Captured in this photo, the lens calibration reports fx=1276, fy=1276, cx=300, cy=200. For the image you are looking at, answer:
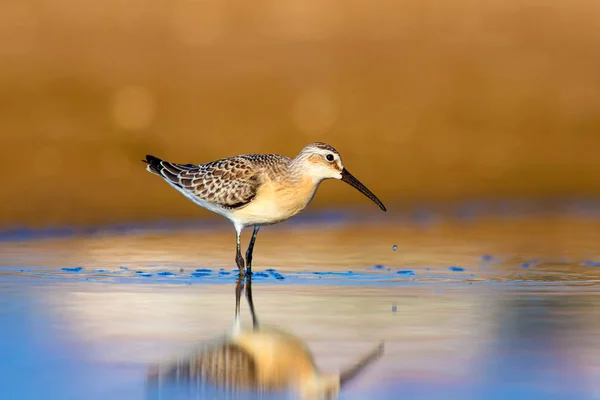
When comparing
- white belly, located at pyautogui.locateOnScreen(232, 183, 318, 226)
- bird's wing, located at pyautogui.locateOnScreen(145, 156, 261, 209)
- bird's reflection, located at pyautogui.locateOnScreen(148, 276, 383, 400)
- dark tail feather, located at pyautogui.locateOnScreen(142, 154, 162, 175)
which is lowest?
bird's reflection, located at pyautogui.locateOnScreen(148, 276, 383, 400)

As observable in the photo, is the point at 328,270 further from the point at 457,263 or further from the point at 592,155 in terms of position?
the point at 592,155

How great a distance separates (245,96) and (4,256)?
28.9 ft

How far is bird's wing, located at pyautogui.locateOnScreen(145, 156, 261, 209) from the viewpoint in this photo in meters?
12.7

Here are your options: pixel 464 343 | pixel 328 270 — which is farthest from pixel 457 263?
pixel 464 343

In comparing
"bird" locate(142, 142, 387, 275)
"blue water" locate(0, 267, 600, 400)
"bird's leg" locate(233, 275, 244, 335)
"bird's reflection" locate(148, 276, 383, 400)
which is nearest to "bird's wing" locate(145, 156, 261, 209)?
"bird" locate(142, 142, 387, 275)

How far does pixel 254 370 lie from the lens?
24.7 feet

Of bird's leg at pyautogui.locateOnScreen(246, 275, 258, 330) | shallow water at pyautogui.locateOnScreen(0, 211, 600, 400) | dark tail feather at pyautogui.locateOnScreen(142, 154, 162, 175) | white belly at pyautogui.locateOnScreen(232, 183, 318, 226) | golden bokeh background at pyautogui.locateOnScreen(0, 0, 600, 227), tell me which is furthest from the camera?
golden bokeh background at pyautogui.locateOnScreen(0, 0, 600, 227)

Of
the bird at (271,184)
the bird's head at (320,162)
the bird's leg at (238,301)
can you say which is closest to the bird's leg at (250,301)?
the bird's leg at (238,301)

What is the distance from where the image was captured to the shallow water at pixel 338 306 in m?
7.25

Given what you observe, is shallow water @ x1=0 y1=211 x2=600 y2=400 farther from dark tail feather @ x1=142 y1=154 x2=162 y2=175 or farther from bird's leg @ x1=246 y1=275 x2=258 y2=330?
dark tail feather @ x1=142 y1=154 x2=162 y2=175

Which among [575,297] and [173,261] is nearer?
[575,297]

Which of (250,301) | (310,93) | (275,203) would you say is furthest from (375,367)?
(310,93)

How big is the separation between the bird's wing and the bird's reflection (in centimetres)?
418

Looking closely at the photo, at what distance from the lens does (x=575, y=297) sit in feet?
33.9
